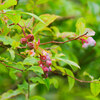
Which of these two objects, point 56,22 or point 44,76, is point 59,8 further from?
point 44,76

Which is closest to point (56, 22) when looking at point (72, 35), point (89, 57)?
point (89, 57)

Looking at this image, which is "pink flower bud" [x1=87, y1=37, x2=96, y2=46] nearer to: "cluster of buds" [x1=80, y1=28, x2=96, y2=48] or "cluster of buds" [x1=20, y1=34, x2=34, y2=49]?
"cluster of buds" [x1=80, y1=28, x2=96, y2=48]

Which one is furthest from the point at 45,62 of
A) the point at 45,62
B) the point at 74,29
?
the point at 74,29

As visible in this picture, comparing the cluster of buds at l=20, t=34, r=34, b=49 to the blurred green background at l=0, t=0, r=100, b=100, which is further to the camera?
the blurred green background at l=0, t=0, r=100, b=100

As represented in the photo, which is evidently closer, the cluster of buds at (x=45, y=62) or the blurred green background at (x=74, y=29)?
the cluster of buds at (x=45, y=62)

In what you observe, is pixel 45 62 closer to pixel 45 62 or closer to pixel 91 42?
pixel 45 62

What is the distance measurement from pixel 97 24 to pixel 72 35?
0.68 m

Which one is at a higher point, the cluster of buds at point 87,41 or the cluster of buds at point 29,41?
the cluster of buds at point 29,41

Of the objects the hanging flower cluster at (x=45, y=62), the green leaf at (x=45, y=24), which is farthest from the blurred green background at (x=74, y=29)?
the hanging flower cluster at (x=45, y=62)

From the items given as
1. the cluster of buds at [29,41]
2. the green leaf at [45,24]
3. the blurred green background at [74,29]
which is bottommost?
the blurred green background at [74,29]

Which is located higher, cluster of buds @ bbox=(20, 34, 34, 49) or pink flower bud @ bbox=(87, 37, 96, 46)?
cluster of buds @ bbox=(20, 34, 34, 49)

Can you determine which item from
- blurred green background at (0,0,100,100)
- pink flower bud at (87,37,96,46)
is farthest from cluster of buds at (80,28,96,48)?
blurred green background at (0,0,100,100)

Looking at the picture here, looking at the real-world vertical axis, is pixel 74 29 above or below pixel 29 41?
below

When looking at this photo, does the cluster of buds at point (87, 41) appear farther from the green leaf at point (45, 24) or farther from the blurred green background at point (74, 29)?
the blurred green background at point (74, 29)
